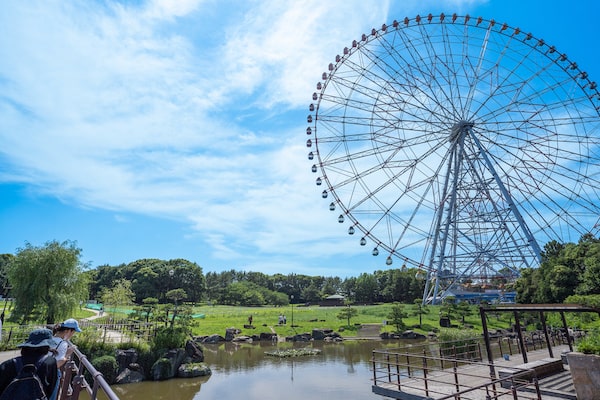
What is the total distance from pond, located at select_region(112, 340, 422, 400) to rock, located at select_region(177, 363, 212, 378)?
1.71 ft

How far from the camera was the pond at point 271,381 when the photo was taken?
56.5 feet

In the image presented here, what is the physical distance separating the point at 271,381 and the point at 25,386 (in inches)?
748

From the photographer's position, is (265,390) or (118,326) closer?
(265,390)

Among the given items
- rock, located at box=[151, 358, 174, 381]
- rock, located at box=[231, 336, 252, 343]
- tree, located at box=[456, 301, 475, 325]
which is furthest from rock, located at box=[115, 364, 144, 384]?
tree, located at box=[456, 301, 475, 325]

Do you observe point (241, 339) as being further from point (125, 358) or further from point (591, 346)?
point (591, 346)

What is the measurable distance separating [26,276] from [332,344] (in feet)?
83.0

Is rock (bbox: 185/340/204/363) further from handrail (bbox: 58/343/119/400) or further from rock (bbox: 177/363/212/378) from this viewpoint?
handrail (bbox: 58/343/119/400)

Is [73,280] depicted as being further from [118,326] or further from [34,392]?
[34,392]

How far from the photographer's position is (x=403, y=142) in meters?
25.9

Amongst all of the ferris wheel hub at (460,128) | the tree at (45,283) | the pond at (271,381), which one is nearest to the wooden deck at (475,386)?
the pond at (271,381)

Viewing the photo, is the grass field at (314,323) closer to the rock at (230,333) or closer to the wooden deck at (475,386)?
the rock at (230,333)

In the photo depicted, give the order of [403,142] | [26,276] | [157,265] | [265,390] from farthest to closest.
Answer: [157,265]
[403,142]
[26,276]
[265,390]

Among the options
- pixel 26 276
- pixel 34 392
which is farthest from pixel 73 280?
pixel 34 392

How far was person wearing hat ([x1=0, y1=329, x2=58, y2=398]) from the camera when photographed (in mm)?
3118
